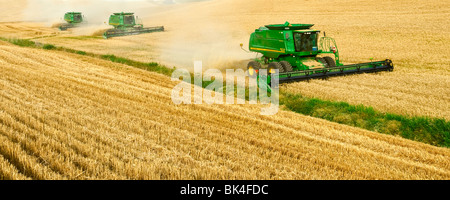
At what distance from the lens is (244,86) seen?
12703 millimetres

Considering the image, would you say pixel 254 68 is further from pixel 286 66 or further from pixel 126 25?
pixel 126 25

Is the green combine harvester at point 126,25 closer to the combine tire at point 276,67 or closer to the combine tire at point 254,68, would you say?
the combine tire at point 254,68

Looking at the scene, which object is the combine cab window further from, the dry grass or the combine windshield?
the dry grass

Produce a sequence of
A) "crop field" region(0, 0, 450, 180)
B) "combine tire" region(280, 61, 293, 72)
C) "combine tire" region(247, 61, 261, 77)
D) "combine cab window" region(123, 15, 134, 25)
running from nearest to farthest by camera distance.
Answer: "crop field" region(0, 0, 450, 180) → "combine tire" region(280, 61, 293, 72) → "combine tire" region(247, 61, 261, 77) → "combine cab window" region(123, 15, 134, 25)

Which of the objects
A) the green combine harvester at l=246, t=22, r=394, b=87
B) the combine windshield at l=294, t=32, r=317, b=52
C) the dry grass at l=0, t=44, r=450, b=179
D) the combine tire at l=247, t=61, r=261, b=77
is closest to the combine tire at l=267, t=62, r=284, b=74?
the green combine harvester at l=246, t=22, r=394, b=87

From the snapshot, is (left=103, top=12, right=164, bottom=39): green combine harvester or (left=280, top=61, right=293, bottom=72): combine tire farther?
(left=103, top=12, right=164, bottom=39): green combine harvester

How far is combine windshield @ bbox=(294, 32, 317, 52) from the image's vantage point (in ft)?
46.6

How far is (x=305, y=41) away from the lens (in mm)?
14297

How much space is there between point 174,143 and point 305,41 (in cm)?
1000

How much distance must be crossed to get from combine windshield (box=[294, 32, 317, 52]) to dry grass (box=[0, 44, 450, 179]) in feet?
18.4

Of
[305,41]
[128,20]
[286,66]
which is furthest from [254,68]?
[128,20]

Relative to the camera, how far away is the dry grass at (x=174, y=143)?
14.9 ft

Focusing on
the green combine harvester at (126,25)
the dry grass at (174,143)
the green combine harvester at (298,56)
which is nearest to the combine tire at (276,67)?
the green combine harvester at (298,56)

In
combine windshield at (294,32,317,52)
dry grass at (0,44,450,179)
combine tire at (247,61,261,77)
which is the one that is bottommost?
dry grass at (0,44,450,179)
